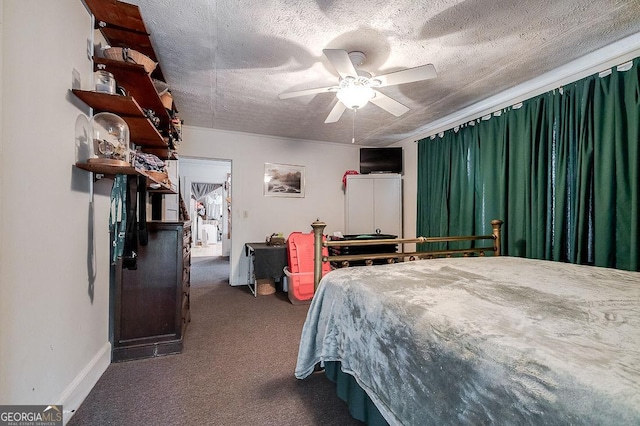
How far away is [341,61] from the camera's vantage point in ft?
5.57

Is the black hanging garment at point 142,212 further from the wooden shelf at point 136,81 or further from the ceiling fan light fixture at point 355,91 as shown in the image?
the ceiling fan light fixture at point 355,91

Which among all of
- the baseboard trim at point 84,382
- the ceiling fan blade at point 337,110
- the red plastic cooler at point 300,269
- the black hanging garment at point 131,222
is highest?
the ceiling fan blade at point 337,110

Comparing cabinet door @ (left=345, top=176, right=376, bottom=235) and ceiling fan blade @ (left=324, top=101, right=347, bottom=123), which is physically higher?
ceiling fan blade @ (left=324, top=101, right=347, bottom=123)

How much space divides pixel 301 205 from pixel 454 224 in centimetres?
243

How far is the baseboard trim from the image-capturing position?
53.9 inches

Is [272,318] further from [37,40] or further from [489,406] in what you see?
[37,40]

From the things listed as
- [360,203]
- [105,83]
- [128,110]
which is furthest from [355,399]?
[360,203]

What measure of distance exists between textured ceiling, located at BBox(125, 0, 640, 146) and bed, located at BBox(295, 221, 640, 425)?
1.66 m

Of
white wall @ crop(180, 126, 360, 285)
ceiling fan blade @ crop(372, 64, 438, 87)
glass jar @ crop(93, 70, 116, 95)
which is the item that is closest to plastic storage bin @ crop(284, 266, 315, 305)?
white wall @ crop(180, 126, 360, 285)

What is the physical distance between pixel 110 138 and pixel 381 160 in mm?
3772

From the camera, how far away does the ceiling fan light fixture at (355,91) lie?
1.95 m

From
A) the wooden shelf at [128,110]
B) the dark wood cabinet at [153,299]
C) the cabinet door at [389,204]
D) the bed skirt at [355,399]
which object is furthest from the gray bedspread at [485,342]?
the cabinet door at [389,204]

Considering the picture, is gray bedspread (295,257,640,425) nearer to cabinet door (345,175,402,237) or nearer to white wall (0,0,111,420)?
white wall (0,0,111,420)

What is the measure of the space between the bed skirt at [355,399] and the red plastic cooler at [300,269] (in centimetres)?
168
